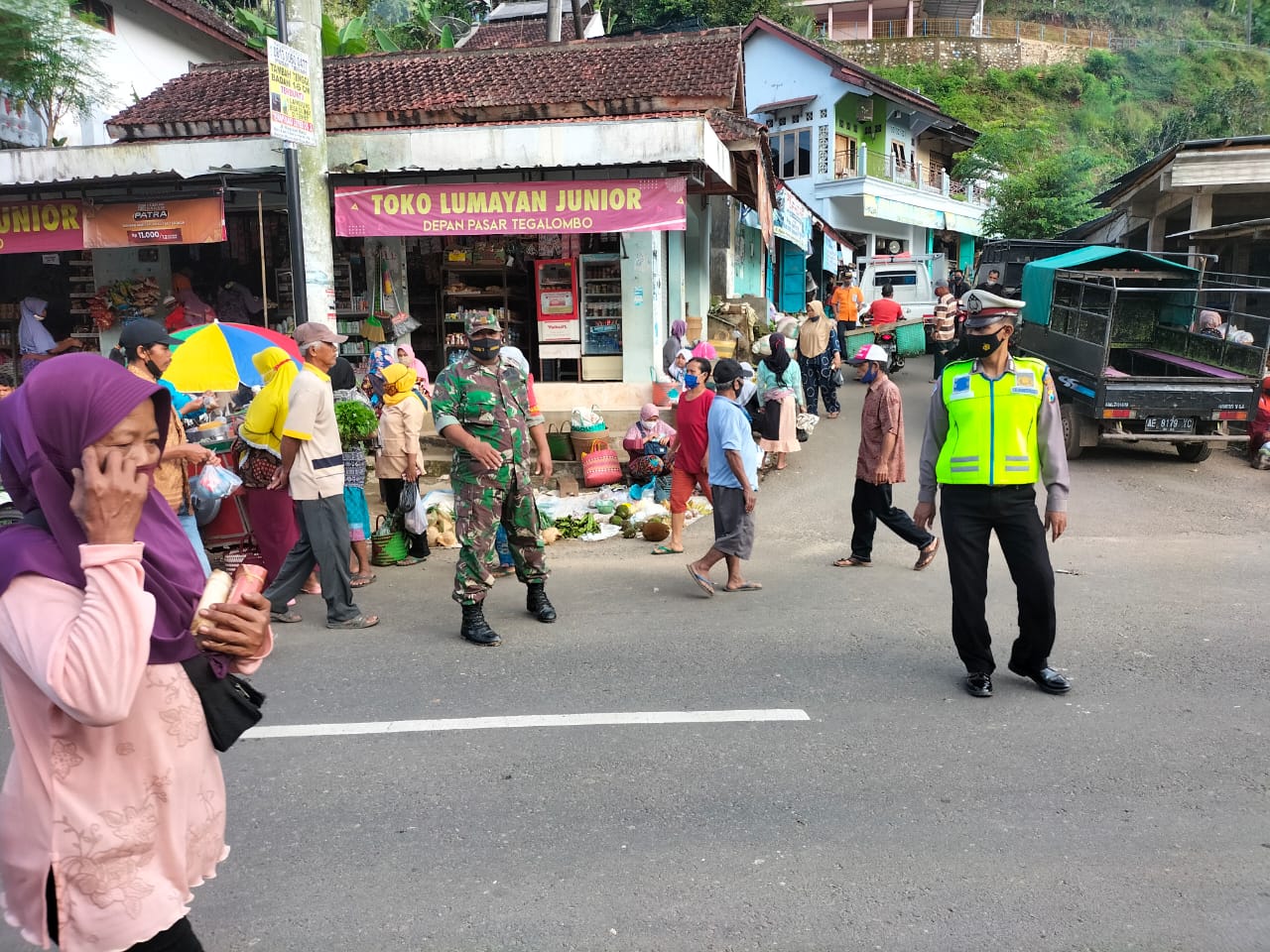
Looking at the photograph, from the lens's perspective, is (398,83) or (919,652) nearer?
(919,652)

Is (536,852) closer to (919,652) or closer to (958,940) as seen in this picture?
(958,940)

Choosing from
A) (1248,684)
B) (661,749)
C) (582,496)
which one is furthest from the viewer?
(582,496)

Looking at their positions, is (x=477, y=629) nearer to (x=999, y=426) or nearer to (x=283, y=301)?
(x=999, y=426)

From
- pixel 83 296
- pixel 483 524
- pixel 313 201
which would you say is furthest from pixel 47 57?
pixel 483 524

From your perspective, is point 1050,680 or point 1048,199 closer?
point 1050,680

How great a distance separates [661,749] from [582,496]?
20.1 feet

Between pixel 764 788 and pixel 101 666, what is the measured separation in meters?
2.80

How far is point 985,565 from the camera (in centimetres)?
508

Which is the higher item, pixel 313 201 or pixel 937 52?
pixel 937 52

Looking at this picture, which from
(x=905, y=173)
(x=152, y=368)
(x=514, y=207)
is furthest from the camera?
(x=905, y=173)

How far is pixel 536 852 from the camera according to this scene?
3.51 metres

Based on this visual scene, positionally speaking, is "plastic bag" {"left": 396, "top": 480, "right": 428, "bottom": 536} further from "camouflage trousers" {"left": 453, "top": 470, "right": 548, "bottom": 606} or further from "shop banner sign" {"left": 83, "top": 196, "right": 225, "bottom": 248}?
"shop banner sign" {"left": 83, "top": 196, "right": 225, "bottom": 248}

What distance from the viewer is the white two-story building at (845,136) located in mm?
33906

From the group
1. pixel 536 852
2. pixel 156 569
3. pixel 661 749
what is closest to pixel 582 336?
pixel 661 749
